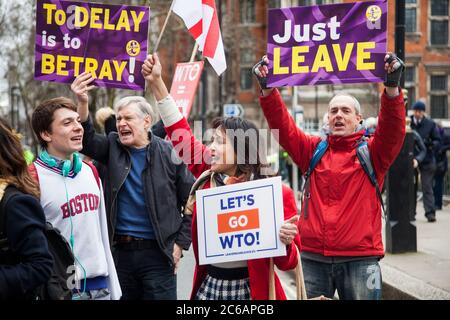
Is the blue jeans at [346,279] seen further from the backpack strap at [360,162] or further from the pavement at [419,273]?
the pavement at [419,273]

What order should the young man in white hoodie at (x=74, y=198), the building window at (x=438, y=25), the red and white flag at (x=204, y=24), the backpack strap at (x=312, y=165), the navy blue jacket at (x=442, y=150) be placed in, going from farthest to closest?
the building window at (x=438, y=25), the navy blue jacket at (x=442, y=150), the red and white flag at (x=204, y=24), the backpack strap at (x=312, y=165), the young man in white hoodie at (x=74, y=198)

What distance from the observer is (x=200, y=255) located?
4.06 metres

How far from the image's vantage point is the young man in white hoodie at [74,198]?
4172 mm

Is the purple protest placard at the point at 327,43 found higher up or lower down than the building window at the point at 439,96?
lower down

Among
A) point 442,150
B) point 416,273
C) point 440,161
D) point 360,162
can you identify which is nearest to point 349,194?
point 360,162

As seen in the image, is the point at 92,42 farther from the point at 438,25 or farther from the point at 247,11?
the point at 247,11

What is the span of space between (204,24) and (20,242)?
340cm

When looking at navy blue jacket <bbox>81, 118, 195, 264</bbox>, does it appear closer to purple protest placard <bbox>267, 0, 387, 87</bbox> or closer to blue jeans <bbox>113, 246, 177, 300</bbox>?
blue jeans <bbox>113, 246, 177, 300</bbox>

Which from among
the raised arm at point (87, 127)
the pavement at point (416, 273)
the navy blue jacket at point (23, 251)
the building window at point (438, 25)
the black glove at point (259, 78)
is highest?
the building window at point (438, 25)

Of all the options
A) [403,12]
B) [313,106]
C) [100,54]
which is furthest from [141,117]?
[313,106]

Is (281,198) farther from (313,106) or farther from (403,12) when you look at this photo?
(313,106)

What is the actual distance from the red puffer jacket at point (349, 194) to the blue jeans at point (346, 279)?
89 mm

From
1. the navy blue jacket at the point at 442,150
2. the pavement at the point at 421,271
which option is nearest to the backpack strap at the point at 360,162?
the pavement at the point at 421,271

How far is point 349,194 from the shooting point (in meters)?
4.61
